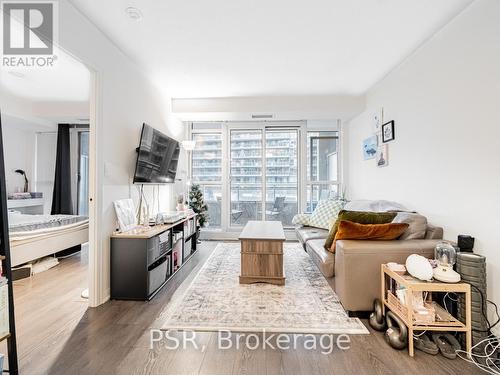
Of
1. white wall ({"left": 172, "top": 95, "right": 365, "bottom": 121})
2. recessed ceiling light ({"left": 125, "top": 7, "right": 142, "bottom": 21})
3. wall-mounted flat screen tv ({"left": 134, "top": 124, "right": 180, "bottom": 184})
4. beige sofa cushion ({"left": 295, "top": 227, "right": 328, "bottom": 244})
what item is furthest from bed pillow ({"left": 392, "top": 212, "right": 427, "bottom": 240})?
recessed ceiling light ({"left": 125, "top": 7, "right": 142, "bottom": 21})

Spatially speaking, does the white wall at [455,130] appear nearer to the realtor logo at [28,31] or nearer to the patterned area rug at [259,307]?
the patterned area rug at [259,307]

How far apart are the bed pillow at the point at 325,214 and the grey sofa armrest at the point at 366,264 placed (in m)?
1.79

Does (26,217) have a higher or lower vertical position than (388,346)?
higher

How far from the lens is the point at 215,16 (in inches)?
83.8

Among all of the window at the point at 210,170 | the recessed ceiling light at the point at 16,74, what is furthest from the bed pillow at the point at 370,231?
the recessed ceiling light at the point at 16,74

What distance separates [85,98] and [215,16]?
3.18 meters

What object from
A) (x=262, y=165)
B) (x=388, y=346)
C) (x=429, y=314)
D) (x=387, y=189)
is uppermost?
(x=262, y=165)

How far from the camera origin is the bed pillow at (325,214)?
3.89 metres

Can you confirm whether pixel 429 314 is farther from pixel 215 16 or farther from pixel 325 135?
pixel 325 135

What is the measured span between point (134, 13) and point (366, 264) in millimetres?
2872

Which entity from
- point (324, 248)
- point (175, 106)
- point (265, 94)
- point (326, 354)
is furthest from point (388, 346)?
point (175, 106)

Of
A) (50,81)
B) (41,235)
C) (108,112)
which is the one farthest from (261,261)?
(50,81)

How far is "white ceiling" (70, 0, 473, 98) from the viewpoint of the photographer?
202cm

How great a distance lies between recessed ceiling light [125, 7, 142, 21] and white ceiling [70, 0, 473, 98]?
0.13 feet
